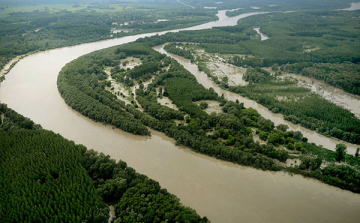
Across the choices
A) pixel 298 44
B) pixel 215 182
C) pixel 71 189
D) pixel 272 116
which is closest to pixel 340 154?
pixel 272 116

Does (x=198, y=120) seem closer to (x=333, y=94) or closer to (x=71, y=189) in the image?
(x=71, y=189)

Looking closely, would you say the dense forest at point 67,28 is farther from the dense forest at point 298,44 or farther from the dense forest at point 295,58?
the dense forest at point 295,58

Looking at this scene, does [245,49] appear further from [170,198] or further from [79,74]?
[170,198]

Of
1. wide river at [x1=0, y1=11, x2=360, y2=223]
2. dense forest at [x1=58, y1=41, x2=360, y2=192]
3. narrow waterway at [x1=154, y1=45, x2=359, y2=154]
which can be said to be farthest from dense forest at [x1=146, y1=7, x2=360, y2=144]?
wide river at [x1=0, y1=11, x2=360, y2=223]

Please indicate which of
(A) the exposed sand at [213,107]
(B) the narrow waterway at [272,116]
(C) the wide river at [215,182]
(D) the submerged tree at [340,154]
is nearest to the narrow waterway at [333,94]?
(B) the narrow waterway at [272,116]

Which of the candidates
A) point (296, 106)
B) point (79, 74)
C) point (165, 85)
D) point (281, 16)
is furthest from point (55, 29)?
point (281, 16)

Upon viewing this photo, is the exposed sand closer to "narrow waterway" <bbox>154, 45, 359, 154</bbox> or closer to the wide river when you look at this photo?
"narrow waterway" <bbox>154, 45, 359, 154</bbox>

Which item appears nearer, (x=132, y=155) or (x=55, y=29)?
(x=132, y=155)
